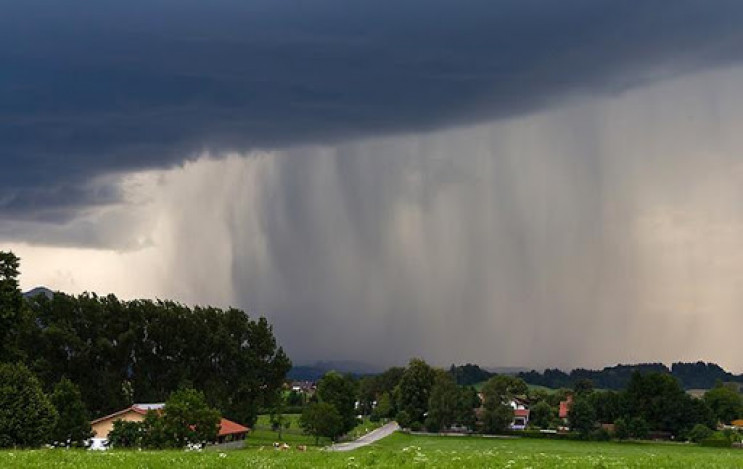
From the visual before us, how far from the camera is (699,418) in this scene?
18112cm

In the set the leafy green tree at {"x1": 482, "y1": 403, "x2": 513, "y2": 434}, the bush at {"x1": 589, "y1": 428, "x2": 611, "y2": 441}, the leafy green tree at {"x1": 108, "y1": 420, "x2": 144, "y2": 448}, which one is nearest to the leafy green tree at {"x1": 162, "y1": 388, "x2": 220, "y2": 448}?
the leafy green tree at {"x1": 108, "y1": 420, "x2": 144, "y2": 448}

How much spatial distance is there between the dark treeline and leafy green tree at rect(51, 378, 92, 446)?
34.0m

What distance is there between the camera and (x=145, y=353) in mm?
142000

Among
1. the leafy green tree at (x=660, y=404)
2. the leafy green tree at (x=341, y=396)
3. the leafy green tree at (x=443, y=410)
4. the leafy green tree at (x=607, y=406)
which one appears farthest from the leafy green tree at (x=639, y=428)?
the leafy green tree at (x=341, y=396)

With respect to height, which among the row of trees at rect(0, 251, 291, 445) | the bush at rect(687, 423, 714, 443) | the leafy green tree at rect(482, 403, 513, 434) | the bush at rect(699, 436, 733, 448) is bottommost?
the bush at rect(699, 436, 733, 448)

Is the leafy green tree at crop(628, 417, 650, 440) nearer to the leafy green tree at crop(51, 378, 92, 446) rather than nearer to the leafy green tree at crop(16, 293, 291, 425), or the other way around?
the leafy green tree at crop(16, 293, 291, 425)

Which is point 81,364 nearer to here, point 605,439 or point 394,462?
point 605,439

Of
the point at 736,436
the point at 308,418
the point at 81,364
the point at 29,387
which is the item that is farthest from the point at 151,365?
the point at 736,436

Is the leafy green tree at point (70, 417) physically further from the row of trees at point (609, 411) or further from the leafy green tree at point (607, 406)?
the leafy green tree at point (607, 406)

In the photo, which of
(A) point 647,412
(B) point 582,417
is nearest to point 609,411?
(A) point 647,412

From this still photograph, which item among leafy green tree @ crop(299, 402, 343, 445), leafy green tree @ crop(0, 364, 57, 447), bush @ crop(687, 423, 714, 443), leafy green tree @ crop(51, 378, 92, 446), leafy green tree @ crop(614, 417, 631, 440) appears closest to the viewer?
leafy green tree @ crop(0, 364, 57, 447)

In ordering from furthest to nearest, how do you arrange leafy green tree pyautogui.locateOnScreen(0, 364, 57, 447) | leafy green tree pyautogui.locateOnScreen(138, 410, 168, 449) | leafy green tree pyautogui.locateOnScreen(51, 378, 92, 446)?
leafy green tree pyautogui.locateOnScreen(51, 378, 92, 446) → leafy green tree pyautogui.locateOnScreen(138, 410, 168, 449) → leafy green tree pyautogui.locateOnScreen(0, 364, 57, 447)

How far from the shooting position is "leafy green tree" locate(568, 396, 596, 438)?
178 meters

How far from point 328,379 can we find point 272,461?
14749 cm
